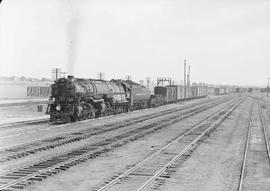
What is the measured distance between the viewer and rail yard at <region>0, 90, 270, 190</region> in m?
10.3

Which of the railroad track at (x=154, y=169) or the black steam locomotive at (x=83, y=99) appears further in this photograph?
the black steam locomotive at (x=83, y=99)

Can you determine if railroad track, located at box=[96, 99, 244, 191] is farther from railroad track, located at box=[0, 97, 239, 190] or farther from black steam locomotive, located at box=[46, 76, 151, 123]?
black steam locomotive, located at box=[46, 76, 151, 123]

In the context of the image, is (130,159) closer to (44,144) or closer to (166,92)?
(44,144)

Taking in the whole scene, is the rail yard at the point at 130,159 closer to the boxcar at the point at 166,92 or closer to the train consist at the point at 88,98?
the train consist at the point at 88,98

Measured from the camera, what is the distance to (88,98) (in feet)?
87.8

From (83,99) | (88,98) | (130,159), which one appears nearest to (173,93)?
(88,98)

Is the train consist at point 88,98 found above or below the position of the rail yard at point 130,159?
above

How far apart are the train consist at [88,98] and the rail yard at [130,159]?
2.84 m

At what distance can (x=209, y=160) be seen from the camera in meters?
13.8

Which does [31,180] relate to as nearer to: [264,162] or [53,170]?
[53,170]

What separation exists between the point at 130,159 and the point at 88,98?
13678 millimetres

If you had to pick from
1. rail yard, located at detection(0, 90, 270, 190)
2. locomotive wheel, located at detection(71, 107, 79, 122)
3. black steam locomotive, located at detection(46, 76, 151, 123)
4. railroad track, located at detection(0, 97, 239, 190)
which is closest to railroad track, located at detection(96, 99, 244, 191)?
rail yard, located at detection(0, 90, 270, 190)

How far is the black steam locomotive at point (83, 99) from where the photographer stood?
24953mm

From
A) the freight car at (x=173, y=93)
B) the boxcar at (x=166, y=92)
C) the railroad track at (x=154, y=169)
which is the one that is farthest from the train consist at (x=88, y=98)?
the boxcar at (x=166, y=92)
